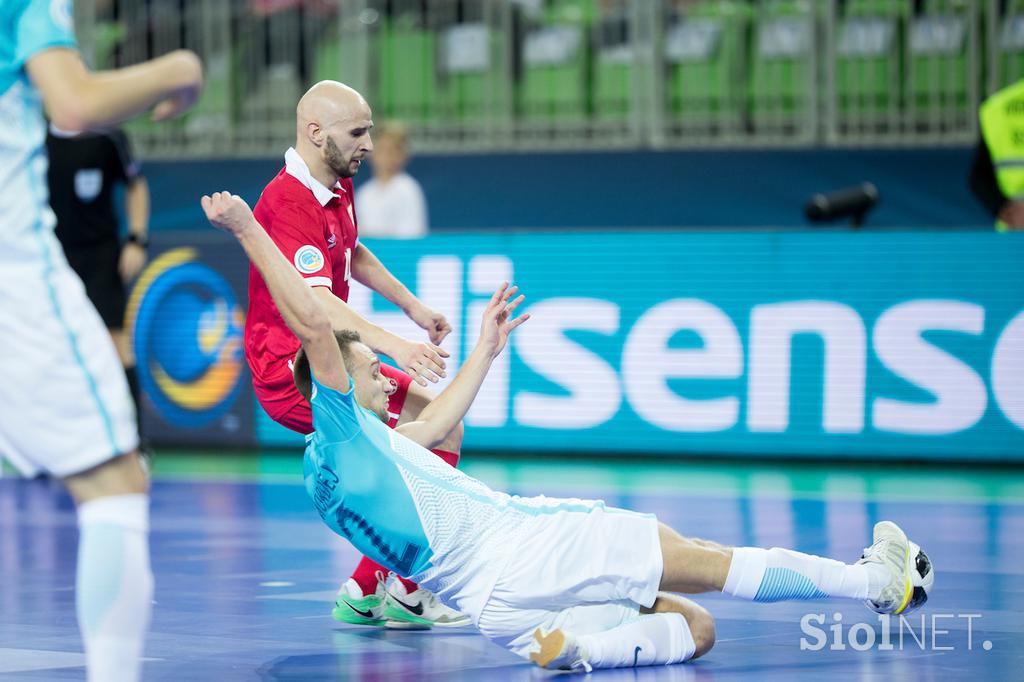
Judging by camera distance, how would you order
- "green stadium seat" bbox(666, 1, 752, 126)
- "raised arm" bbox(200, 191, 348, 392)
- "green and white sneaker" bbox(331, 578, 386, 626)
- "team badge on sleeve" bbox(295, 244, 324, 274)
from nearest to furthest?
"raised arm" bbox(200, 191, 348, 392)
"team badge on sleeve" bbox(295, 244, 324, 274)
"green and white sneaker" bbox(331, 578, 386, 626)
"green stadium seat" bbox(666, 1, 752, 126)

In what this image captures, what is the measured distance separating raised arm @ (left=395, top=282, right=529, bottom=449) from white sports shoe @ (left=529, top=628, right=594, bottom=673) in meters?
0.83

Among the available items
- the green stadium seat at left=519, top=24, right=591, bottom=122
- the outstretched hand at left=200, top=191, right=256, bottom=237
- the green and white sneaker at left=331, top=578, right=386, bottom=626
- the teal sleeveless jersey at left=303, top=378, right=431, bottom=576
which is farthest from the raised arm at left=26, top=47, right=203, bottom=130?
the green stadium seat at left=519, top=24, right=591, bottom=122

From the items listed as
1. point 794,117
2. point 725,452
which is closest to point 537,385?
point 725,452

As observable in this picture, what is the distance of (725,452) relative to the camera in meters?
10.8

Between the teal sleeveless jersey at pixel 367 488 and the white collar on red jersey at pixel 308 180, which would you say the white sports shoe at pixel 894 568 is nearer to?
the teal sleeveless jersey at pixel 367 488

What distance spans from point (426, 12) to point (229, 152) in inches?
94.4

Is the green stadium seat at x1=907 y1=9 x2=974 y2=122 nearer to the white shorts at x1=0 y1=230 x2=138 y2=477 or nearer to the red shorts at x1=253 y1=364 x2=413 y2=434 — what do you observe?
the red shorts at x1=253 y1=364 x2=413 y2=434

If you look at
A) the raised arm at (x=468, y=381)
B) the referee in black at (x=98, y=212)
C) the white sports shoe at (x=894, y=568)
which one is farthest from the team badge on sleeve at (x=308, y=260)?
the referee in black at (x=98, y=212)

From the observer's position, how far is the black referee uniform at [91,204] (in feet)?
33.7

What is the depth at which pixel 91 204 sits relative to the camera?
10.4m

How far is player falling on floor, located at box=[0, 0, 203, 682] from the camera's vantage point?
350 centimetres

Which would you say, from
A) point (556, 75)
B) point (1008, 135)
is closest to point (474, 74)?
point (556, 75)

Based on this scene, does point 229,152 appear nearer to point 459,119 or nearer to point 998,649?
point 459,119

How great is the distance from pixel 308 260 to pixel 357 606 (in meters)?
1.29
